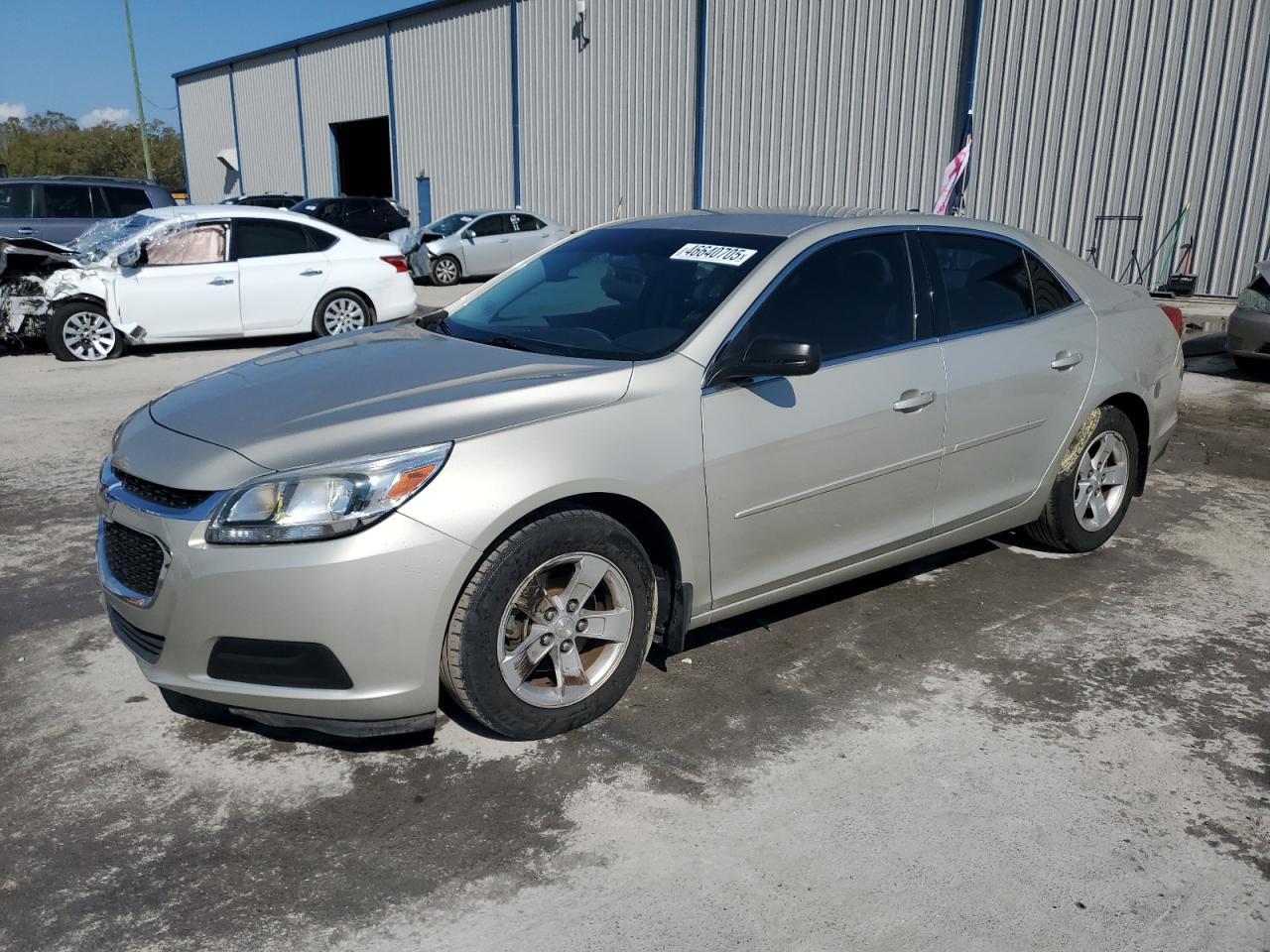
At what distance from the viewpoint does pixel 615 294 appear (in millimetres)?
4016

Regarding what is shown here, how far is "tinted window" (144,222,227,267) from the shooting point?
10398 mm

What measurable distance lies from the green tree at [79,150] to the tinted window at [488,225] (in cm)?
5584

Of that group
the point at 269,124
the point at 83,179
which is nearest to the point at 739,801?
the point at 83,179

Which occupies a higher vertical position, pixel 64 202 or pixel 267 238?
pixel 64 202

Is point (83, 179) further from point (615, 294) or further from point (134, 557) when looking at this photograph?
point (134, 557)

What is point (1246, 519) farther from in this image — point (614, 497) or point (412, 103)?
point (412, 103)

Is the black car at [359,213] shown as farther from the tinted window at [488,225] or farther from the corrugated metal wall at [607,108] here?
the tinted window at [488,225]

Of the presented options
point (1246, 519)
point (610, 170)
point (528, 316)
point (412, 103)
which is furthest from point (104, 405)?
point (412, 103)

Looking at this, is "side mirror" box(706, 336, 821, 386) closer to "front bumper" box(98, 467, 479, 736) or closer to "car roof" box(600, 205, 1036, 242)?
"car roof" box(600, 205, 1036, 242)

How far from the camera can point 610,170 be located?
2222cm

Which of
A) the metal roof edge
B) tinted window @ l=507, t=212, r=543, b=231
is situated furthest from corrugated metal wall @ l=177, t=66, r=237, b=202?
tinted window @ l=507, t=212, r=543, b=231

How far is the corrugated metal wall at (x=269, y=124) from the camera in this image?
3422cm

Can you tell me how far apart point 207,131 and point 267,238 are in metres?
33.8

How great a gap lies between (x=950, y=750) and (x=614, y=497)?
4.41 ft
